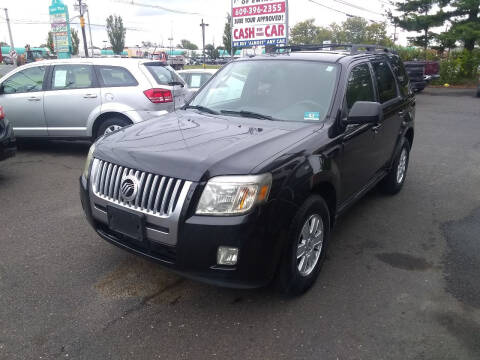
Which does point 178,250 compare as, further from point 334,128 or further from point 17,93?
point 17,93

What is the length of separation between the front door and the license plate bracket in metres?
1.78

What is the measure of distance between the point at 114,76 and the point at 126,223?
528 centimetres

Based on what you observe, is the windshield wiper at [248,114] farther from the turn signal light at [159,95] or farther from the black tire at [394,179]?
the turn signal light at [159,95]

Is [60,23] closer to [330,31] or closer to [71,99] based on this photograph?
[71,99]

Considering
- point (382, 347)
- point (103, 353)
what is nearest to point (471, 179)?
point (382, 347)

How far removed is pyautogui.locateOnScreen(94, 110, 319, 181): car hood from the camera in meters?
2.73

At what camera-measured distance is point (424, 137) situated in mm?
10031

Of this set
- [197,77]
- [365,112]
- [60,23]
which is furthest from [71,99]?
[60,23]

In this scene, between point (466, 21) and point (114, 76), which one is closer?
point (114, 76)

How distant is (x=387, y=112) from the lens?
4734mm

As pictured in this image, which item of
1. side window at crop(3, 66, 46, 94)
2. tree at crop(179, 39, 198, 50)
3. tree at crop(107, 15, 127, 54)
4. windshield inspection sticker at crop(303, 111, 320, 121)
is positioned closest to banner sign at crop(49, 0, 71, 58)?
side window at crop(3, 66, 46, 94)

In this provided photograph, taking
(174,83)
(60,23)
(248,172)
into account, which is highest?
(60,23)

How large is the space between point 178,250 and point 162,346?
623 millimetres

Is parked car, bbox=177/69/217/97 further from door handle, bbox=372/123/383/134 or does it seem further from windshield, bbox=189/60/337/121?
door handle, bbox=372/123/383/134
